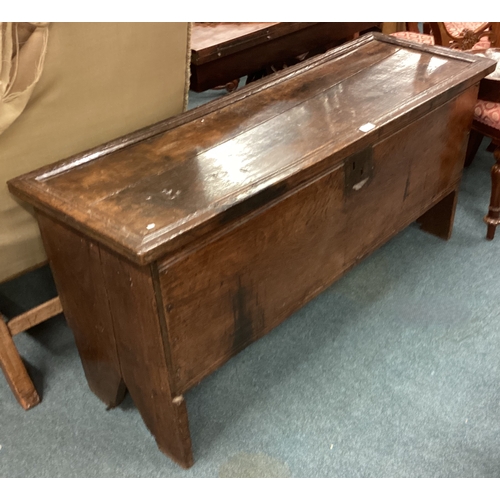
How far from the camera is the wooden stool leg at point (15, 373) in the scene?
133 cm

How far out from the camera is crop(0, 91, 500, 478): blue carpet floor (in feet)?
4.19

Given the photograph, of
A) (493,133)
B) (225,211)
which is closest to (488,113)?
(493,133)

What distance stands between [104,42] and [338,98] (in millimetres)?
577

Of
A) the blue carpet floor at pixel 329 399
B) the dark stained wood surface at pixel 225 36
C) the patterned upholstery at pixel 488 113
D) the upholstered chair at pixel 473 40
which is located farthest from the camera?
the upholstered chair at pixel 473 40

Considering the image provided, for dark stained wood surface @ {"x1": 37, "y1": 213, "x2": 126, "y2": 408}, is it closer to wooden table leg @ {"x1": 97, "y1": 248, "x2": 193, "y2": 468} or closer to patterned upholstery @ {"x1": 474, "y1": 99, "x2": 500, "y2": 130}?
wooden table leg @ {"x1": 97, "y1": 248, "x2": 193, "y2": 468}

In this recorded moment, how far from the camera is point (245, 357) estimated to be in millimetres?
1539

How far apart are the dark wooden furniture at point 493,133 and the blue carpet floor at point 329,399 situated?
0.17 meters

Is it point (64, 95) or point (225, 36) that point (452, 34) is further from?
point (64, 95)

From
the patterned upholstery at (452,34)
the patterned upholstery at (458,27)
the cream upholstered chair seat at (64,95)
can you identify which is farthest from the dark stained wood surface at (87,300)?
the patterned upholstery at (458,27)

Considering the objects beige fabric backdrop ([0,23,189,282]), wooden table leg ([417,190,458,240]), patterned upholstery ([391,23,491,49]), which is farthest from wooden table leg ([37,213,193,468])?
patterned upholstery ([391,23,491,49])

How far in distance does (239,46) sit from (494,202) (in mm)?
937

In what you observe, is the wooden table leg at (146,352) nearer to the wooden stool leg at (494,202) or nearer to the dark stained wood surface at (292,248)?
the dark stained wood surface at (292,248)

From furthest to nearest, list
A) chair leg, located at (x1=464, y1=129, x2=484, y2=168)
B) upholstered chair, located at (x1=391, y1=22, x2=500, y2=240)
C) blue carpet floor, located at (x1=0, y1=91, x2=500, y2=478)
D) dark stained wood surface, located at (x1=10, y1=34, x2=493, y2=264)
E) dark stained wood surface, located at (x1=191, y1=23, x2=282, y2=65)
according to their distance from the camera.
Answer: chair leg, located at (x1=464, y1=129, x2=484, y2=168) < upholstered chair, located at (x1=391, y1=22, x2=500, y2=240) < dark stained wood surface, located at (x1=191, y1=23, x2=282, y2=65) < blue carpet floor, located at (x1=0, y1=91, x2=500, y2=478) < dark stained wood surface, located at (x1=10, y1=34, x2=493, y2=264)
